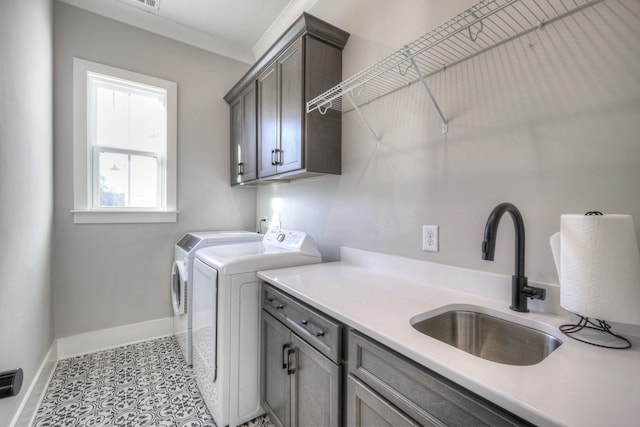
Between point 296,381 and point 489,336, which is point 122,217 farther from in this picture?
point 489,336

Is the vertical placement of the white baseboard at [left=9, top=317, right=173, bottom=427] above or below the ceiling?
below

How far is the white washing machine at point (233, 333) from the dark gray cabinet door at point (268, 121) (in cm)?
81

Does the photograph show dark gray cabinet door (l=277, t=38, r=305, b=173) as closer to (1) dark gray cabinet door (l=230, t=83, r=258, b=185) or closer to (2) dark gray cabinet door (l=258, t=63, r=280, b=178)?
(2) dark gray cabinet door (l=258, t=63, r=280, b=178)

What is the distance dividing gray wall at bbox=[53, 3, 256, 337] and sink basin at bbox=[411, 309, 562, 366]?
247 cm

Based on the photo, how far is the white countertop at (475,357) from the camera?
53 centimetres

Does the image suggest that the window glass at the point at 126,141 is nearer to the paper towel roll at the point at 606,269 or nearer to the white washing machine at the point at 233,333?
the white washing machine at the point at 233,333

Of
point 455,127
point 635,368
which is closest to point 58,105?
point 455,127

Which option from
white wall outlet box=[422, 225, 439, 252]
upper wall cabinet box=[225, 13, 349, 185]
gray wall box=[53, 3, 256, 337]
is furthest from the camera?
gray wall box=[53, 3, 256, 337]

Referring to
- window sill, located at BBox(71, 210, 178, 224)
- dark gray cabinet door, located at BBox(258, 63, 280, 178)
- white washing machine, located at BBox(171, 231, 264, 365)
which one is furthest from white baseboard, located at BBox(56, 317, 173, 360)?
dark gray cabinet door, located at BBox(258, 63, 280, 178)

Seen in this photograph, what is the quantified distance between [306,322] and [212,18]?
281cm

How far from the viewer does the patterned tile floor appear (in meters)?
1.61

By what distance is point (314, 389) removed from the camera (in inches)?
44.9


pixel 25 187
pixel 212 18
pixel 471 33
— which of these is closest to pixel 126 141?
pixel 25 187

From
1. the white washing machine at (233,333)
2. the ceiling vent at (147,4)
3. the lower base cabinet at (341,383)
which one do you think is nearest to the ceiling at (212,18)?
the ceiling vent at (147,4)
